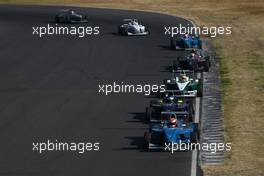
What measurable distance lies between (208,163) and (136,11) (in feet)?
178

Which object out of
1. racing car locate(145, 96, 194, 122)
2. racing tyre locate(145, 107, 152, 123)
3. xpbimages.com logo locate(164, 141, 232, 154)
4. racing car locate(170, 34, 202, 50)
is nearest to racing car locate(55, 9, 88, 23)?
racing car locate(170, 34, 202, 50)

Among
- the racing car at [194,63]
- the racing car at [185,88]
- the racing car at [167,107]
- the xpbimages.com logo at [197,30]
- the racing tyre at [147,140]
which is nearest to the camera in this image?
the racing tyre at [147,140]

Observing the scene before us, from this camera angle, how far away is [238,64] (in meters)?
51.4

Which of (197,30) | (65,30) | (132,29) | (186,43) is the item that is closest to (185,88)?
(186,43)

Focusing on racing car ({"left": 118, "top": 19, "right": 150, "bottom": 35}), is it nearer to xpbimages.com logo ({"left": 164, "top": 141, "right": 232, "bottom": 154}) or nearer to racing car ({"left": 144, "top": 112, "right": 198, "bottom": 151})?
racing car ({"left": 144, "top": 112, "right": 198, "bottom": 151})

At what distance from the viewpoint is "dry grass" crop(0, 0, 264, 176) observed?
29500 millimetres

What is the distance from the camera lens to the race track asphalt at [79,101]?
93.6 feet

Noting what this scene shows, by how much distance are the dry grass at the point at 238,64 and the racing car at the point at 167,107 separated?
1.58 meters

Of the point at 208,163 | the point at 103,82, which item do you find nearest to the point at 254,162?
the point at 208,163

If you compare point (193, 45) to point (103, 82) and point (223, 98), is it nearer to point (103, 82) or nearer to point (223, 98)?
point (103, 82)

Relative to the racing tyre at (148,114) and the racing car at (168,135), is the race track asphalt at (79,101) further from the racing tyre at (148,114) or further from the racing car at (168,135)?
the racing car at (168,135)

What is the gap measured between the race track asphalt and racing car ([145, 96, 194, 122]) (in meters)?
0.59

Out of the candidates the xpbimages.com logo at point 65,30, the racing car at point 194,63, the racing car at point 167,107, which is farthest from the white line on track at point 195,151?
the xpbimages.com logo at point 65,30

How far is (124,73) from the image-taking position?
156 feet
